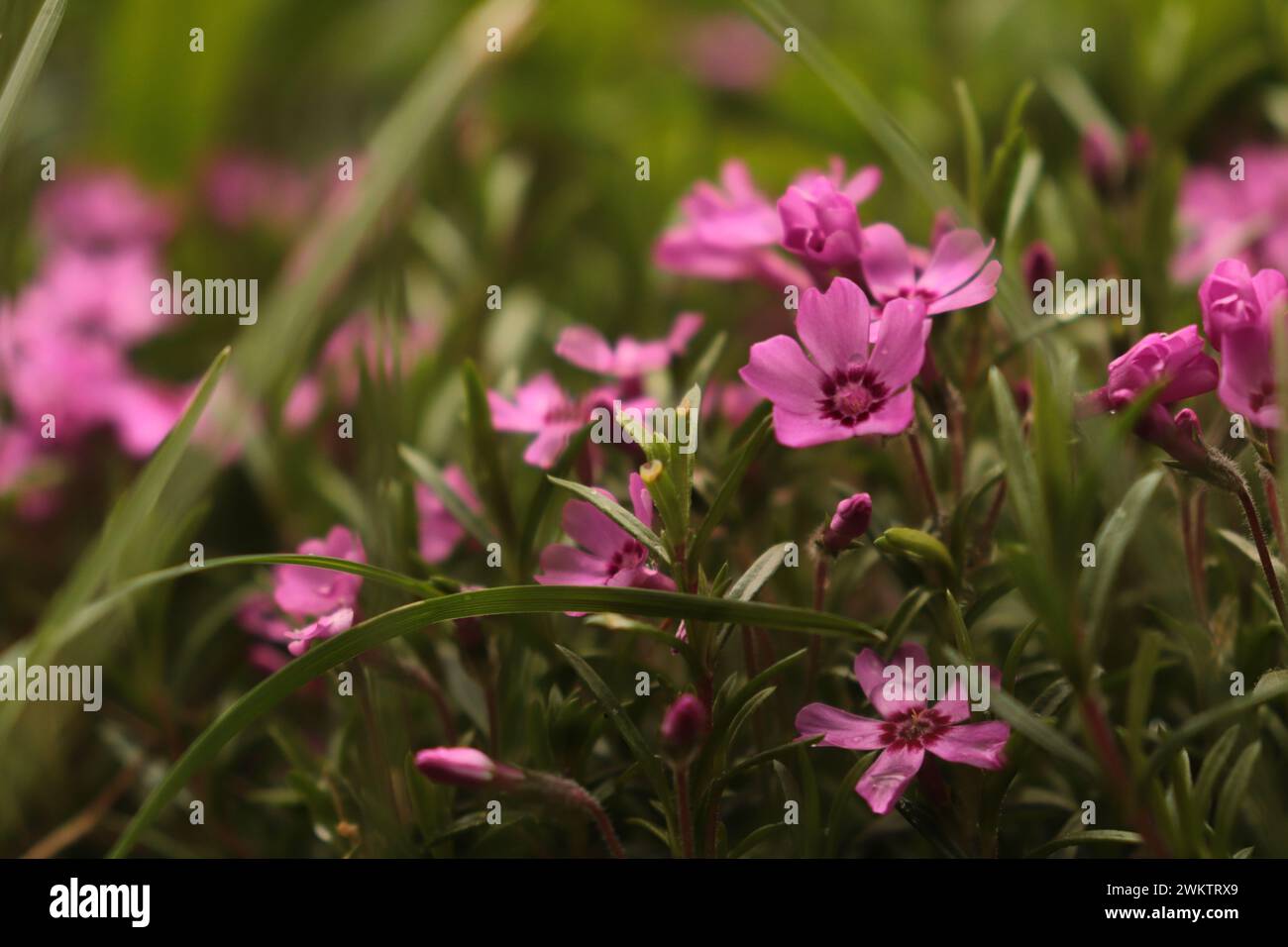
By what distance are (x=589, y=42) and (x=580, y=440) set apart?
1428 millimetres

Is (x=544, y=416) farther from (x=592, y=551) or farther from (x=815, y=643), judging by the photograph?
(x=815, y=643)

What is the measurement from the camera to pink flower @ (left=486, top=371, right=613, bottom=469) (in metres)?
0.85

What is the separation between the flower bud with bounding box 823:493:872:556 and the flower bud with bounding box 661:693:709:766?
14cm

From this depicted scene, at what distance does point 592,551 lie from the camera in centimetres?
78

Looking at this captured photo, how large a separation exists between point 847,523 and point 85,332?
1.13m

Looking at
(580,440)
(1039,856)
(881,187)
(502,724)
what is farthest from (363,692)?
(881,187)

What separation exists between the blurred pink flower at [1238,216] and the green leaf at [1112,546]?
1.83ft

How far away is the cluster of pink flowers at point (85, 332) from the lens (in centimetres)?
120

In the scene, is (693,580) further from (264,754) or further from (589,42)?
(589,42)

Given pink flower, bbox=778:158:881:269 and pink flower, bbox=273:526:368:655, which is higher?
pink flower, bbox=778:158:881:269

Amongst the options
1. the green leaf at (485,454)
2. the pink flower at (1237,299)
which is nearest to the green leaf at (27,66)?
the green leaf at (485,454)

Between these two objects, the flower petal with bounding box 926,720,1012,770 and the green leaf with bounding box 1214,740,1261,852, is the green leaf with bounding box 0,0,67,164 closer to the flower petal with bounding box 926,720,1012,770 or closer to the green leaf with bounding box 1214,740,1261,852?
the flower petal with bounding box 926,720,1012,770

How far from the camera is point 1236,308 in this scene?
2.17 feet

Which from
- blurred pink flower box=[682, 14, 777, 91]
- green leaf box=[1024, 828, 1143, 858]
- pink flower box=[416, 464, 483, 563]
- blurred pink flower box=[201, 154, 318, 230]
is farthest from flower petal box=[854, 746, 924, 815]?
blurred pink flower box=[682, 14, 777, 91]
